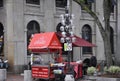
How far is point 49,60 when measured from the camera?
24.2m

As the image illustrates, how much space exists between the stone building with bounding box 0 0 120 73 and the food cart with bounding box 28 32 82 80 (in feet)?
22.2

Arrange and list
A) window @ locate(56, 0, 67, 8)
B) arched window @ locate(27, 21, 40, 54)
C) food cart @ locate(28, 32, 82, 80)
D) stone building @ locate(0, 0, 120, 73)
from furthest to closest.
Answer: window @ locate(56, 0, 67, 8) < arched window @ locate(27, 21, 40, 54) < stone building @ locate(0, 0, 120, 73) < food cart @ locate(28, 32, 82, 80)

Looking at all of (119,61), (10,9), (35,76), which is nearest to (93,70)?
(35,76)

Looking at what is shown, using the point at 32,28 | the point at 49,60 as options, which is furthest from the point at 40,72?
the point at 32,28

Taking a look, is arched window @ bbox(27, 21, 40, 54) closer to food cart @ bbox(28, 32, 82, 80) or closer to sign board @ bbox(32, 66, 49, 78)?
food cart @ bbox(28, 32, 82, 80)

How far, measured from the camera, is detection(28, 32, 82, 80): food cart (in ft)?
76.4

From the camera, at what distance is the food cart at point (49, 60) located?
2328 centimetres

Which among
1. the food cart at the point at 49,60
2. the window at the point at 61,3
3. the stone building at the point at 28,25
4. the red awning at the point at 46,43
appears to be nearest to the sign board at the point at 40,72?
the food cart at the point at 49,60

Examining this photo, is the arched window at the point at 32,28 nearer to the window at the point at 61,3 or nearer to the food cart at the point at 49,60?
the window at the point at 61,3

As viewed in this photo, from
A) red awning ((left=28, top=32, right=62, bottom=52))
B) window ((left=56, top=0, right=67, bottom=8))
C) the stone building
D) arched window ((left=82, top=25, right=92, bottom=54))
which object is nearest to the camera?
red awning ((left=28, top=32, right=62, bottom=52))

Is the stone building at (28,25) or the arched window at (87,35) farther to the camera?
the arched window at (87,35)

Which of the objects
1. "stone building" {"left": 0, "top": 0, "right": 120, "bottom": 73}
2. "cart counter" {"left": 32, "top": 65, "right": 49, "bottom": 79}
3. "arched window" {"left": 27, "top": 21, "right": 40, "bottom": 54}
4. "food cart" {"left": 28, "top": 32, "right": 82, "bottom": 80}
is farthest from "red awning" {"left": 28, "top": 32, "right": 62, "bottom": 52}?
"arched window" {"left": 27, "top": 21, "right": 40, "bottom": 54}

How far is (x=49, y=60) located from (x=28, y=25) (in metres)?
9.96

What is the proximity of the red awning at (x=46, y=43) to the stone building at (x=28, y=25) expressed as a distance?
7.25m
